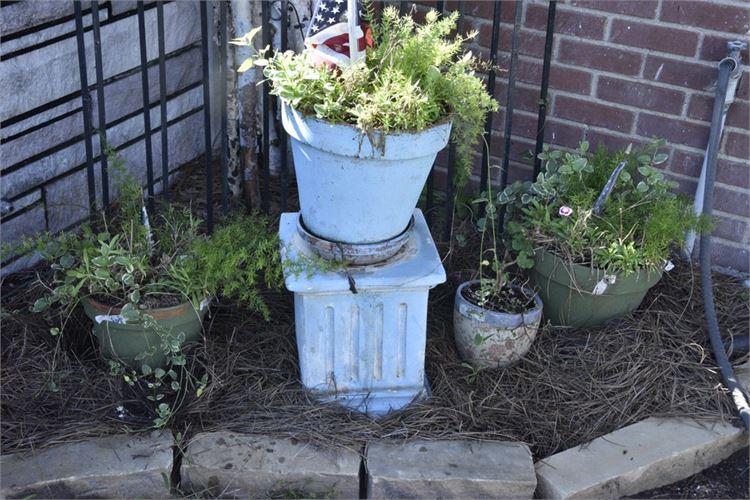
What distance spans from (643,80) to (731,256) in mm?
738

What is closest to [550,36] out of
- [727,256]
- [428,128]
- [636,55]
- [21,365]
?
[636,55]

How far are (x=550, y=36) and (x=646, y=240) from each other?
29.2 inches

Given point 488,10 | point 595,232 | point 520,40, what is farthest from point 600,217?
point 488,10

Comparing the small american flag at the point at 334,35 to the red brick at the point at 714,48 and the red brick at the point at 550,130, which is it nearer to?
the red brick at the point at 550,130

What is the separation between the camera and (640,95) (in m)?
3.19

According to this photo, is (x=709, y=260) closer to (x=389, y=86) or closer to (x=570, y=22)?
(x=570, y=22)

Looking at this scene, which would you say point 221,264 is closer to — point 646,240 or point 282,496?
point 282,496

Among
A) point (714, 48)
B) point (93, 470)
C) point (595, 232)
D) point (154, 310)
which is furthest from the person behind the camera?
point (714, 48)

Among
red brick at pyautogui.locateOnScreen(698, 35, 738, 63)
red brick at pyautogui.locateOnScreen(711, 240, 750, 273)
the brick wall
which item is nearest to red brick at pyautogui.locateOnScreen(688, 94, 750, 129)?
the brick wall

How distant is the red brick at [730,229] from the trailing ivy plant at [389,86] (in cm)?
120

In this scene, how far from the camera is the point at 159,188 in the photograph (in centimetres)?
369

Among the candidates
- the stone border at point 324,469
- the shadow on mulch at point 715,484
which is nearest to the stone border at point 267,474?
the stone border at point 324,469

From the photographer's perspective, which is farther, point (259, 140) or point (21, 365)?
point (259, 140)

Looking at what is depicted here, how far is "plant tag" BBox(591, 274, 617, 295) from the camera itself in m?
2.85
